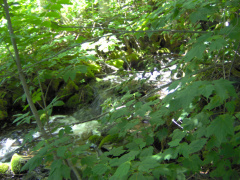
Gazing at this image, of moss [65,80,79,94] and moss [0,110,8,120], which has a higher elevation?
moss [65,80,79,94]

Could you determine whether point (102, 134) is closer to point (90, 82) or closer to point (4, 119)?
point (90, 82)

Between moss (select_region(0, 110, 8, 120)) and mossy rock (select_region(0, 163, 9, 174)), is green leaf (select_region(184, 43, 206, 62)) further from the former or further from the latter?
moss (select_region(0, 110, 8, 120))

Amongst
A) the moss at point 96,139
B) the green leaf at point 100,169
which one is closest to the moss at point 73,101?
the moss at point 96,139

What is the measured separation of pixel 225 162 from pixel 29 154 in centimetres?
401

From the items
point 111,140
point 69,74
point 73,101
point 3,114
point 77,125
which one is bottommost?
point 77,125

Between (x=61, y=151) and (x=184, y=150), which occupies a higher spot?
(x=61, y=151)

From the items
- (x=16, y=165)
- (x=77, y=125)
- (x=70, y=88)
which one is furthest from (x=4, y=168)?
(x=70, y=88)

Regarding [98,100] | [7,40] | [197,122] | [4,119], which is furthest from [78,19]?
[197,122]

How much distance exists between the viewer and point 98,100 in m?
6.36

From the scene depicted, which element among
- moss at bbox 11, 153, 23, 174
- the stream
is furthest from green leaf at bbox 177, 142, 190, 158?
moss at bbox 11, 153, 23, 174

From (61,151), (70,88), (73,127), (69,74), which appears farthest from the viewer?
(70,88)

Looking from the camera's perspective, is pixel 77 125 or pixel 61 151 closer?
pixel 61 151

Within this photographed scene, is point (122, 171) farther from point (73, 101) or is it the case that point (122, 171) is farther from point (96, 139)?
point (73, 101)

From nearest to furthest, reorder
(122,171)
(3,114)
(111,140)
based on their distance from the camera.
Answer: (122,171) → (111,140) → (3,114)
